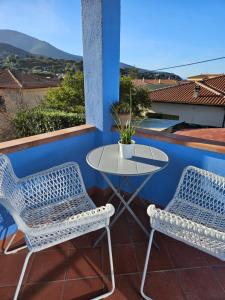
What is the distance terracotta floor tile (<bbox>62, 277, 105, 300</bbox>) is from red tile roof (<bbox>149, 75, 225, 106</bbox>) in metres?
17.6

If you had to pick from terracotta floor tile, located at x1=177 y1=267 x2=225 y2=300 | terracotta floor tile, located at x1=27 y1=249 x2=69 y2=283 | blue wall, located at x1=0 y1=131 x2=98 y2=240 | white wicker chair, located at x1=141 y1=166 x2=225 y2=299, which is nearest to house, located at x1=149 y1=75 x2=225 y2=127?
blue wall, located at x1=0 y1=131 x2=98 y2=240

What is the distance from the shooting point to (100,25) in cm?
217

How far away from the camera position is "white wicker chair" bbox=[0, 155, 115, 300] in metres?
1.31

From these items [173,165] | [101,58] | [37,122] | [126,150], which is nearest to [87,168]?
[126,150]

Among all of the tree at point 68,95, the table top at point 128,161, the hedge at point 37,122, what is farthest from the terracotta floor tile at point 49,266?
the tree at point 68,95

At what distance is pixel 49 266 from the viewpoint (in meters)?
1.74

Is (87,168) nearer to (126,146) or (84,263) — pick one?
(126,146)

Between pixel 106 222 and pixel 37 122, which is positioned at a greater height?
pixel 106 222

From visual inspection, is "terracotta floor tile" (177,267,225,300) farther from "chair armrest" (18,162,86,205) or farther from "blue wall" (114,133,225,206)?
"chair armrest" (18,162,86,205)

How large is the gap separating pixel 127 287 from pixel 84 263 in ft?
1.29

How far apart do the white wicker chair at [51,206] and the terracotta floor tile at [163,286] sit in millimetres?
274

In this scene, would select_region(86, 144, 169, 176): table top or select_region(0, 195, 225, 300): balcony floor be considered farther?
select_region(86, 144, 169, 176): table top

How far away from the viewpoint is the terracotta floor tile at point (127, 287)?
1.52 metres

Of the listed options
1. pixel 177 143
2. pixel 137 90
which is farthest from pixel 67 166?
pixel 137 90
